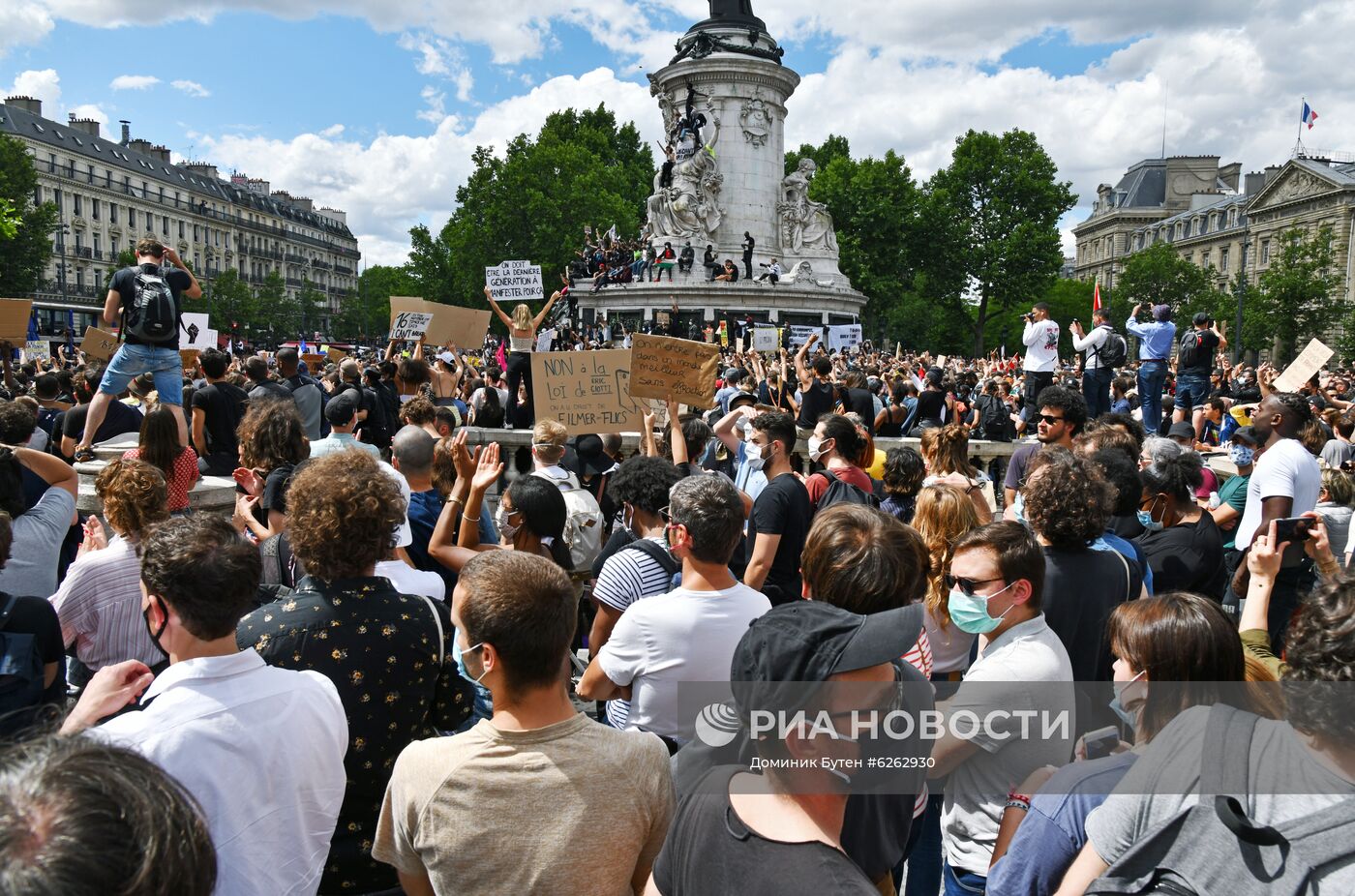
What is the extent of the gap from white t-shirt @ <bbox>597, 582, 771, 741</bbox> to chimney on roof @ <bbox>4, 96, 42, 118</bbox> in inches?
3428

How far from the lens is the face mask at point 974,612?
2.91m

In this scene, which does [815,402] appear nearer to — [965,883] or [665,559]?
[665,559]

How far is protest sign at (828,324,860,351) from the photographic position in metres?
19.5

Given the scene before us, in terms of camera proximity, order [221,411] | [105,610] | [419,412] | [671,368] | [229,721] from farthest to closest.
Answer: [671,368] < [221,411] < [419,412] < [105,610] < [229,721]

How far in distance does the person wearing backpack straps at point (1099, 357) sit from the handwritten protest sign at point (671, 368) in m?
5.68

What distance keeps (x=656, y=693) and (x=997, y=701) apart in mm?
1056

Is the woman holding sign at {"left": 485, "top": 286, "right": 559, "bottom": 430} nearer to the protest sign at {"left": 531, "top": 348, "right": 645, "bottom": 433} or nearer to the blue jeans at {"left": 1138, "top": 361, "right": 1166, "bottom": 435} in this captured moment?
the protest sign at {"left": 531, "top": 348, "right": 645, "bottom": 433}

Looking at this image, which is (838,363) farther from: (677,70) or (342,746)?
(677,70)

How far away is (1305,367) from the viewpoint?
9.60 m

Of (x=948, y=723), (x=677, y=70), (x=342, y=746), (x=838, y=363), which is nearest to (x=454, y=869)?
(x=342, y=746)

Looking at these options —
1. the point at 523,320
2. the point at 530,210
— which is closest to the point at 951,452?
the point at 523,320

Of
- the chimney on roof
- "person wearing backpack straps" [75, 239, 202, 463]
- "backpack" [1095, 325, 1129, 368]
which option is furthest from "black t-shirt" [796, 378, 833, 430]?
the chimney on roof

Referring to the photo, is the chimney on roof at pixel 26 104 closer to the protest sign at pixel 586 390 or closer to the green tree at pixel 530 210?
the green tree at pixel 530 210

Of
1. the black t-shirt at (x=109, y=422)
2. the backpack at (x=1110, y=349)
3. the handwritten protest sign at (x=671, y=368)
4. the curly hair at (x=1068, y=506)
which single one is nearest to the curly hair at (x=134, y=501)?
the curly hair at (x=1068, y=506)
